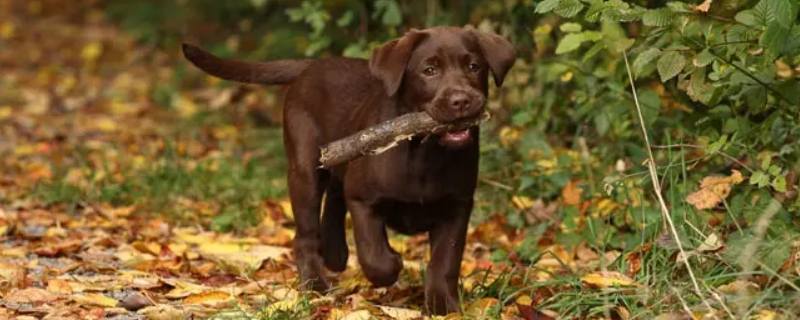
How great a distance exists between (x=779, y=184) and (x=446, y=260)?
4.19 feet

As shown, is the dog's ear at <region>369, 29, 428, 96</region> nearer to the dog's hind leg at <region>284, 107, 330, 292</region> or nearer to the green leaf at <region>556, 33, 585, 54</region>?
the dog's hind leg at <region>284, 107, 330, 292</region>

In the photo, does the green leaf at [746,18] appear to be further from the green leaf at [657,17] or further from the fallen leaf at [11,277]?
the fallen leaf at [11,277]

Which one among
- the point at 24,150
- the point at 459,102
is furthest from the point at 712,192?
the point at 24,150

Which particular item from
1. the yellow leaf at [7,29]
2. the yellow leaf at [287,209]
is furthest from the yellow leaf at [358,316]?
the yellow leaf at [7,29]

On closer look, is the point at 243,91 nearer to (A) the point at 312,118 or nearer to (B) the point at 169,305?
(A) the point at 312,118

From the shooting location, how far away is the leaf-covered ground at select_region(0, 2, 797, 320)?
4.92 m

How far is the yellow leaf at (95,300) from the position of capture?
5211 mm

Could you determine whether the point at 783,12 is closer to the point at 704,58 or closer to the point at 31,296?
the point at 704,58

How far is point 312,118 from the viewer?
5.92 meters

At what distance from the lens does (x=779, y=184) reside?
16.8 ft

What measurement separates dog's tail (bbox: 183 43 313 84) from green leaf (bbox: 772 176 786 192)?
212 cm

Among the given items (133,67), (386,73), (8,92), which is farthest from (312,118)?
(133,67)

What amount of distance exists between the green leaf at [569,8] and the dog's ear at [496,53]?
0.95 feet

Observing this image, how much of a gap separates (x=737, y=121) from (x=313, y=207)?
5.94 feet
